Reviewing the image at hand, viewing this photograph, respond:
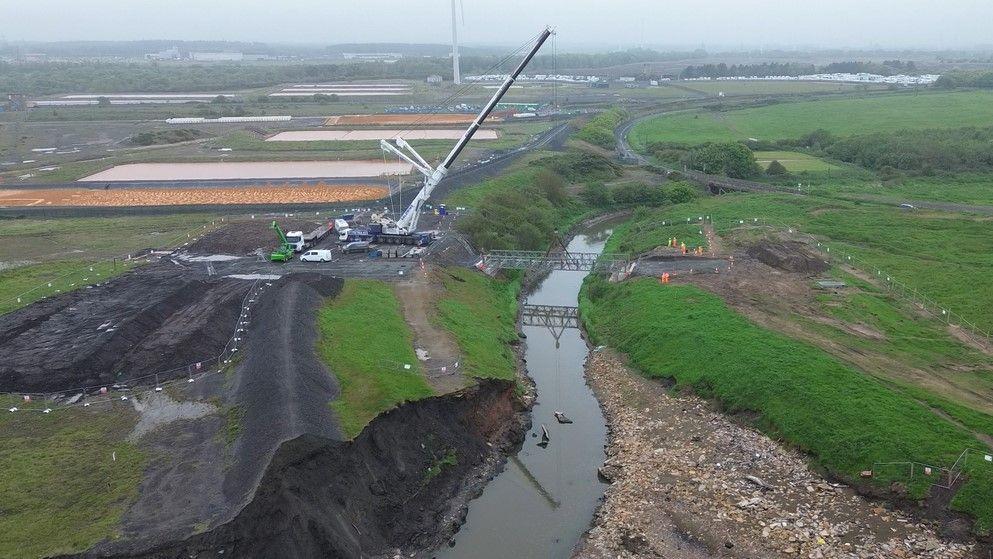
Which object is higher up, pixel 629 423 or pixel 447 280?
pixel 447 280

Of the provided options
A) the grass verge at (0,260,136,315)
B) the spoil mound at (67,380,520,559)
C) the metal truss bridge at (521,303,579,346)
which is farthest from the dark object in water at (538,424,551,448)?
the grass verge at (0,260,136,315)

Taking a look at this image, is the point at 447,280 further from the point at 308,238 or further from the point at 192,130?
the point at 192,130

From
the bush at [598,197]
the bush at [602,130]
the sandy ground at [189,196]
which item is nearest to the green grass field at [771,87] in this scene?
the bush at [602,130]

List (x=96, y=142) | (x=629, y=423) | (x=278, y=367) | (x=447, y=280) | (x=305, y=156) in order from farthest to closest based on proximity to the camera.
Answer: (x=96, y=142)
(x=305, y=156)
(x=447, y=280)
(x=629, y=423)
(x=278, y=367)

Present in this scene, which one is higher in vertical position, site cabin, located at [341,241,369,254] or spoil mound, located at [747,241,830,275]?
site cabin, located at [341,241,369,254]

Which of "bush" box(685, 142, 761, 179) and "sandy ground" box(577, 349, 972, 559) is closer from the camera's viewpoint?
"sandy ground" box(577, 349, 972, 559)

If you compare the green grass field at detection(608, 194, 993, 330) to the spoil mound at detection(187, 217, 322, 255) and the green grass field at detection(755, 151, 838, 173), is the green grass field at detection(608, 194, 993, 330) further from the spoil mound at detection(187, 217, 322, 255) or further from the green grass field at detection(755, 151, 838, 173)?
the spoil mound at detection(187, 217, 322, 255)

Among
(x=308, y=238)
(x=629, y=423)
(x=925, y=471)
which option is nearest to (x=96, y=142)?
(x=308, y=238)
